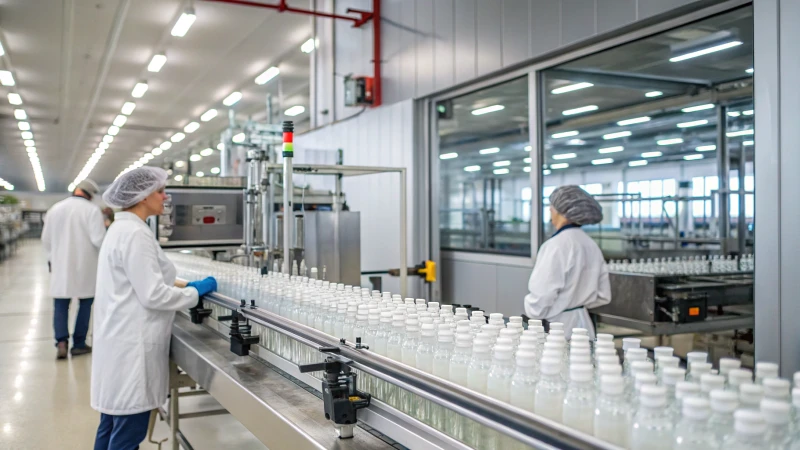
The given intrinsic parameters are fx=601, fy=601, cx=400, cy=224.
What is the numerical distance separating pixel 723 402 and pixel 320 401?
3.81ft

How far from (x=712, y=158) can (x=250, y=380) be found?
12130mm

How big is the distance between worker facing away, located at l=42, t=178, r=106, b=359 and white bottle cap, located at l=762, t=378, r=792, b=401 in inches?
209

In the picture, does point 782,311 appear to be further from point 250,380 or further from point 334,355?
point 250,380

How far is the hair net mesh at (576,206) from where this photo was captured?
292 centimetres

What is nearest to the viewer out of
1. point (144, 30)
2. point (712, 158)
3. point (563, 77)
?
point (563, 77)

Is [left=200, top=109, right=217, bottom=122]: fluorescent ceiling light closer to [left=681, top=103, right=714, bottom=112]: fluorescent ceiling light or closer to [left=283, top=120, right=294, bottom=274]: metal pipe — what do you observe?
[left=681, top=103, right=714, bottom=112]: fluorescent ceiling light

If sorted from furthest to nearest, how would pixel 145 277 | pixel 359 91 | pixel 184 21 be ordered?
pixel 184 21 < pixel 359 91 < pixel 145 277

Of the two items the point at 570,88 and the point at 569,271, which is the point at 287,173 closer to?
the point at 569,271

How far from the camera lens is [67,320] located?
5.29 m

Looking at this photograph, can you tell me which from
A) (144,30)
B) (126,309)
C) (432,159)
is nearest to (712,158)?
(432,159)

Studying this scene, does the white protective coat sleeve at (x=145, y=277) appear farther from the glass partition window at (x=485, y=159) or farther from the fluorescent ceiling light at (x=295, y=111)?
the fluorescent ceiling light at (x=295, y=111)

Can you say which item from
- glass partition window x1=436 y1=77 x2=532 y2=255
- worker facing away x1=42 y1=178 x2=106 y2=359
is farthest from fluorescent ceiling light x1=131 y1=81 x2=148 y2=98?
worker facing away x1=42 y1=178 x2=106 y2=359

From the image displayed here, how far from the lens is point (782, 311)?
246 cm

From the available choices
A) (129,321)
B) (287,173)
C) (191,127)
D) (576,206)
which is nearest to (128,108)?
(191,127)
